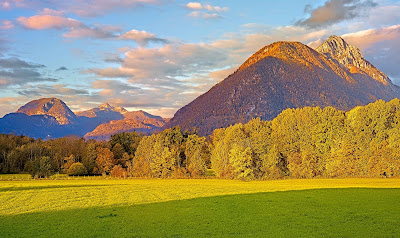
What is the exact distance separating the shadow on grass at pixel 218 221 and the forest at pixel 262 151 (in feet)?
181

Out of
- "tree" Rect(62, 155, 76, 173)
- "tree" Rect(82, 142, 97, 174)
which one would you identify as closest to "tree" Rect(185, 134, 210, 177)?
"tree" Rect(82, 142, 97, 174)

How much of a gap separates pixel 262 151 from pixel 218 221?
2944 inches

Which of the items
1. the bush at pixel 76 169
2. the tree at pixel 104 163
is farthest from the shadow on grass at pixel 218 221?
the tree at pixel 104 163

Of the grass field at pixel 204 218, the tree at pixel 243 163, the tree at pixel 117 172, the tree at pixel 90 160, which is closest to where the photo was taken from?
the grass field at pixel 204 218

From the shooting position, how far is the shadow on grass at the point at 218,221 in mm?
23109

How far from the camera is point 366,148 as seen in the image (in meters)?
89.2

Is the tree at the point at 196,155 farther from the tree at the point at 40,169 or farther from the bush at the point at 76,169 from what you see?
the tree at the point at 40,169

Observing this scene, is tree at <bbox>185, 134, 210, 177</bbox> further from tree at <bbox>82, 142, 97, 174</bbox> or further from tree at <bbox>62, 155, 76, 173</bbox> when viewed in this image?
tree at <bbox>62, 155, 76, 173</bbox>

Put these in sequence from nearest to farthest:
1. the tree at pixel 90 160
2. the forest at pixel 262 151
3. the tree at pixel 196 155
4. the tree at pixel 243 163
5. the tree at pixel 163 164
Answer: the forest at pixel 262 151 < the tree at pixel 243 163 < the tree at pixel 163 164 < the tree at pixel 196 155 < the tree at pixel 90 160

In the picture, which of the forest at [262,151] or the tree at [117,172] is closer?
the forest at [262,151]

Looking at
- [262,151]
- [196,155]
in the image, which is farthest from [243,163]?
[196,155]

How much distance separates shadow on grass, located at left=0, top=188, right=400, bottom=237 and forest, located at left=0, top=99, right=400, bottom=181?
55130 millimetres

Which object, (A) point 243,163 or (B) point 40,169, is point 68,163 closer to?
(B) point 40,169

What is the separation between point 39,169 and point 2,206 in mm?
76785
